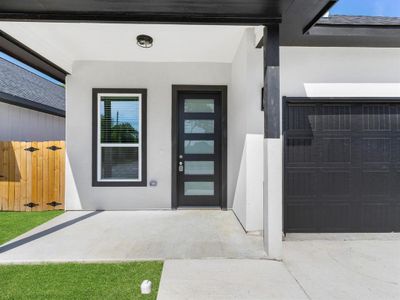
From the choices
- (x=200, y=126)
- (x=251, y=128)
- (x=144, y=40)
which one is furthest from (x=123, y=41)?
(x=251, y=128)

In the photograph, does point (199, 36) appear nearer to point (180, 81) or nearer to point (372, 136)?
point (180, 81)

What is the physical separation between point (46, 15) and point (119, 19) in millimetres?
806

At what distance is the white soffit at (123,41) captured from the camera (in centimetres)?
A: 375

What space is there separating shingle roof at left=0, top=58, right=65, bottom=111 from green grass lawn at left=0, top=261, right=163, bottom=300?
6189mm

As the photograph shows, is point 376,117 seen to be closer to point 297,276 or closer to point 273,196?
point 273,196

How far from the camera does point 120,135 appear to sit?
530 cm

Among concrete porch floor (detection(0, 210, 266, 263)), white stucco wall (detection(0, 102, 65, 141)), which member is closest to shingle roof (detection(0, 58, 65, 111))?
white stucco wall (detection(0, 102, 65, 141))

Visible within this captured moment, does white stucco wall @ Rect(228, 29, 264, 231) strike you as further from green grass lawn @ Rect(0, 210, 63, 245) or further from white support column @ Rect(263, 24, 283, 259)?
green grass lawn @ Rect(0, 210, 63, 245)

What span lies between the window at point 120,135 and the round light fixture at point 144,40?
1.09 m

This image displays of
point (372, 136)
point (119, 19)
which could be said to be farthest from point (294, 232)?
point (119, 19)

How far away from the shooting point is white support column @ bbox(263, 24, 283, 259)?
2.98m

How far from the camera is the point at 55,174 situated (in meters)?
5.31

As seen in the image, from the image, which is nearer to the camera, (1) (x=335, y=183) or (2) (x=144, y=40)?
(1) (x=335, y=183)

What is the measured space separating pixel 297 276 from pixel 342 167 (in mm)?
2117
